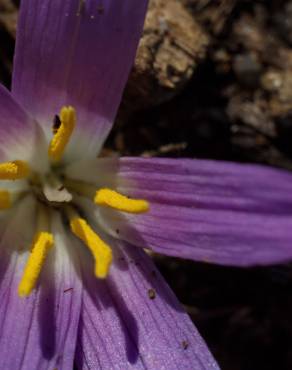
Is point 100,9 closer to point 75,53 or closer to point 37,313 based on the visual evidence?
point 75,53

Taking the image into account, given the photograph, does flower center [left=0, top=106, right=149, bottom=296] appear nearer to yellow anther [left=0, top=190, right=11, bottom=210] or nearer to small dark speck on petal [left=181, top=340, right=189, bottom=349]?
yellow anther [left=0, top=190, right=11, bottom=210]

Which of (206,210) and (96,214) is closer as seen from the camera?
(206,210)

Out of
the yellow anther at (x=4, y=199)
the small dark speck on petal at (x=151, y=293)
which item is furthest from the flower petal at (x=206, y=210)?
the yellow anther at (x=4, y=199)

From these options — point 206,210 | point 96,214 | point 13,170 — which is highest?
point 13,170

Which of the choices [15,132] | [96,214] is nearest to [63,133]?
[15,132]

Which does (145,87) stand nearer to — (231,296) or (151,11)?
(151,11)

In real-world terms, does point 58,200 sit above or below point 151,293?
above
